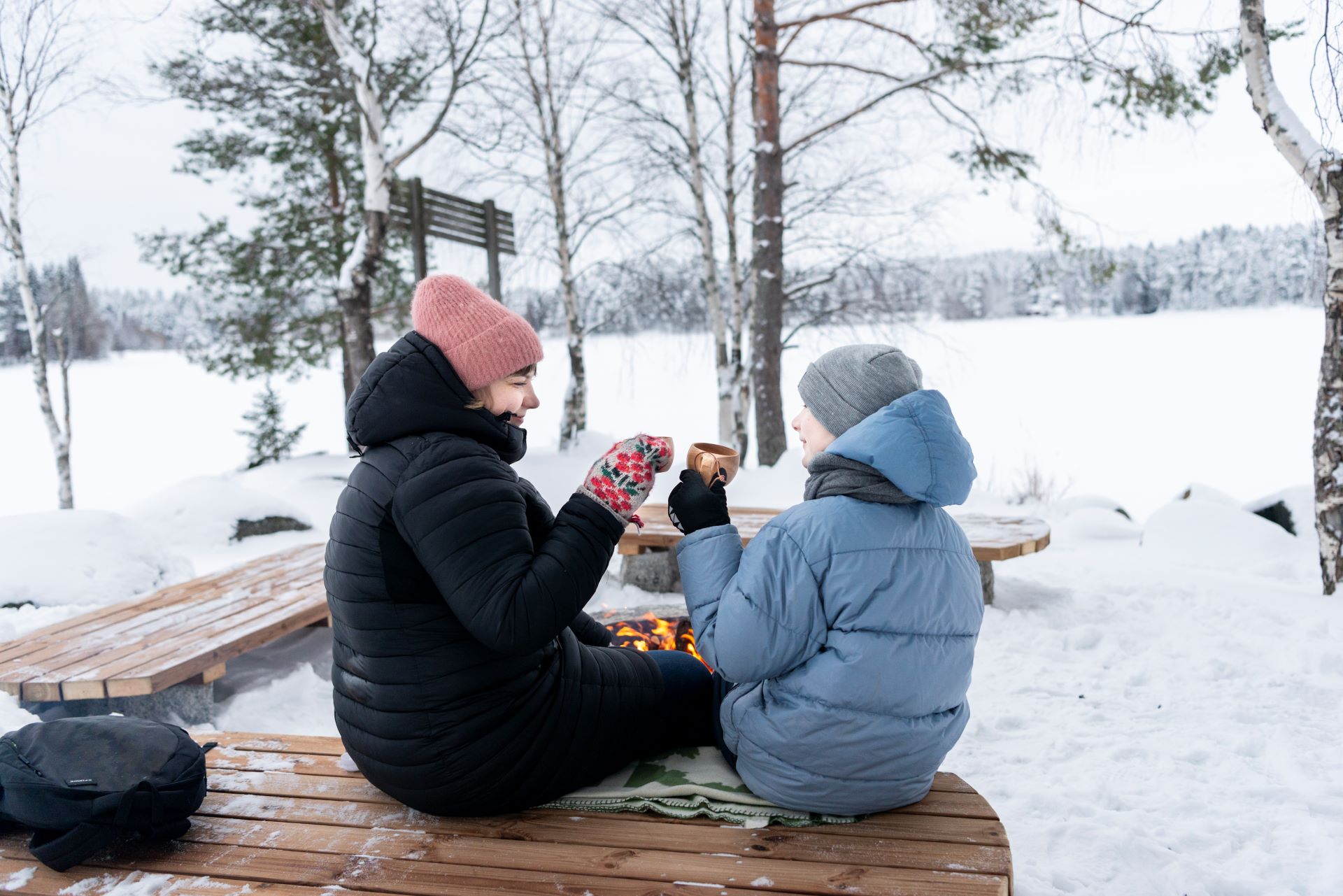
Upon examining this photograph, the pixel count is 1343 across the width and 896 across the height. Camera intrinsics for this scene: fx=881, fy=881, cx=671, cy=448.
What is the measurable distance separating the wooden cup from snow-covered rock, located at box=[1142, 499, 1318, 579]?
16.8ft

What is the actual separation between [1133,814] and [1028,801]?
300 mm

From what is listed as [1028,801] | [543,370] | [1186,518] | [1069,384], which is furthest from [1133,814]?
[1069,384]

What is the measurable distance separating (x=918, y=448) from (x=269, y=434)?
1372 cm

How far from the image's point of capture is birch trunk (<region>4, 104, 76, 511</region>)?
949 centimetres

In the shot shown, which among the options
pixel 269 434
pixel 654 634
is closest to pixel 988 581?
pixel 654 634

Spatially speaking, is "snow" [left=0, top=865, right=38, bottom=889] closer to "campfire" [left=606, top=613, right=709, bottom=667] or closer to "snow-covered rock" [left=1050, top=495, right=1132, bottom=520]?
"campfire" [left=606, top=613, right=709, bottom=667]

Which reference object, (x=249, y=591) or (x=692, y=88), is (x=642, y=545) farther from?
(x=692, y=88)

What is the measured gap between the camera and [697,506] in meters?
1.99

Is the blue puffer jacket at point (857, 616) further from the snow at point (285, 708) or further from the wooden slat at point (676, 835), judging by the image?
the snow at point (285, 708)

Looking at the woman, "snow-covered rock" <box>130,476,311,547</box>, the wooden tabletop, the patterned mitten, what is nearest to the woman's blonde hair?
the woman

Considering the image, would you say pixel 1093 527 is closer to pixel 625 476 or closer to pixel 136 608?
pixel 625 476

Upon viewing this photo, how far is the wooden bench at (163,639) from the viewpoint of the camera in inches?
125

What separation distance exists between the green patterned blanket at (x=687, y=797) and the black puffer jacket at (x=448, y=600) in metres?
0.10

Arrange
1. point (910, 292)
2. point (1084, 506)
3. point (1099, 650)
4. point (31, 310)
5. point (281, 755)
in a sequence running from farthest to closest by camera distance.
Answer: point (910, 292)
point (31, 310)
point (1084, 506)
point (1099, 650)
point (281, 755)
